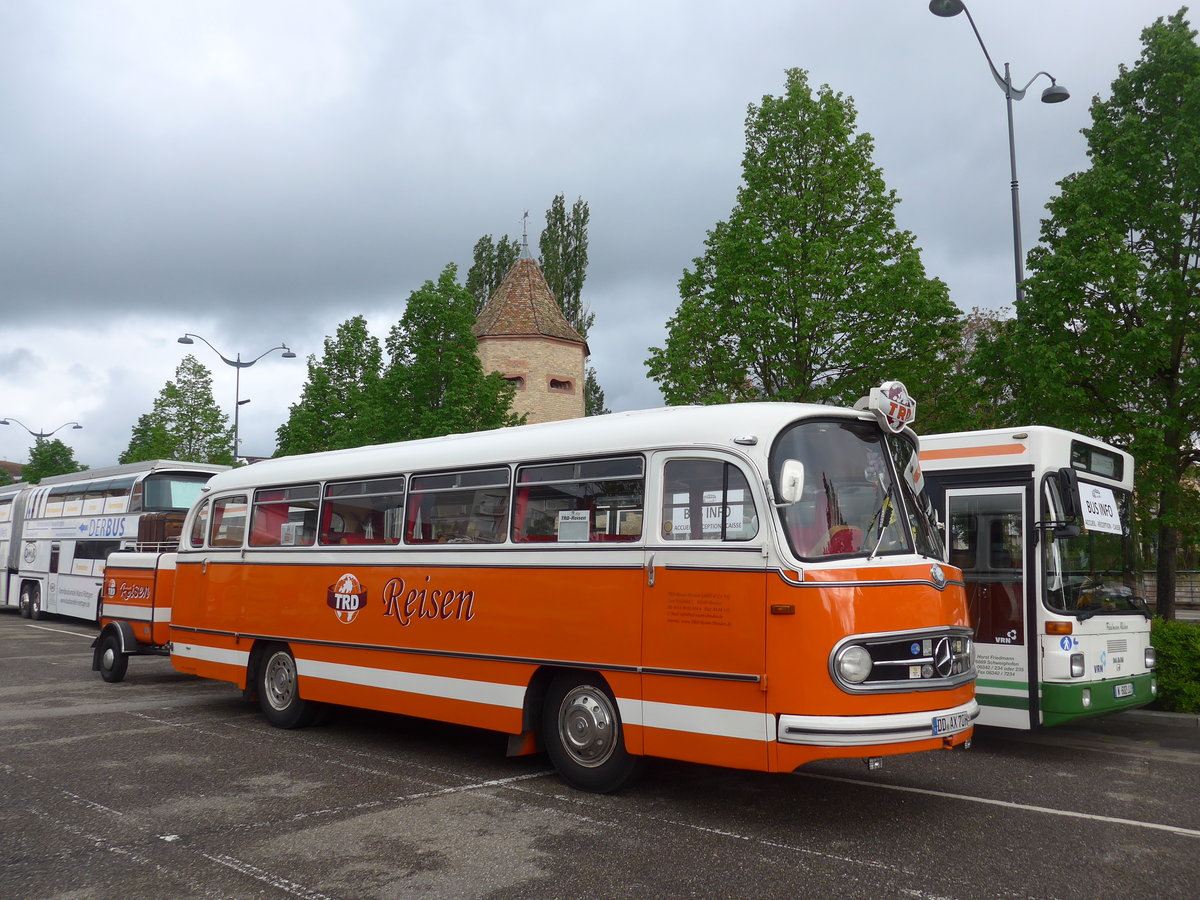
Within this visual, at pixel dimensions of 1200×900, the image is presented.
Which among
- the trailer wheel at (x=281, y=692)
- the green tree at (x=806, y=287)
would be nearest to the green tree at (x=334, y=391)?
the green tree at (x=806, y=287)

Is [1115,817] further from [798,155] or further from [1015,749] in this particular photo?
[798,155]

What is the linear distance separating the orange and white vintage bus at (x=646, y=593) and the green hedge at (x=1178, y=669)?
563cm

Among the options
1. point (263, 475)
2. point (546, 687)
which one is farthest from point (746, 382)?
point (546, 687)

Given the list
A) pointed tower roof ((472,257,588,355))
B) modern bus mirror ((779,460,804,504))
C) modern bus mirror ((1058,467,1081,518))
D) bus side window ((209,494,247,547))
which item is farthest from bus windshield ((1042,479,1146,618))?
pointed tower roof ((472,257,588,355))

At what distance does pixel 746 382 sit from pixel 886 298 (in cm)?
301

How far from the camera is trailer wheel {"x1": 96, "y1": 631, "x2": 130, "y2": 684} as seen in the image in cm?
1416

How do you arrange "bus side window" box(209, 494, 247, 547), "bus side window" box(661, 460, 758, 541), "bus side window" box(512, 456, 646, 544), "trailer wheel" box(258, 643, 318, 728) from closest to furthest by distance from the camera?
"bus side window" box(661, 460, 758, 541) < "bus side window" box(512, 456, 646, 544) < "trailer wheel" box(258, 643, 318, 728) < "bus side window" box(209, 494, 247, 547)

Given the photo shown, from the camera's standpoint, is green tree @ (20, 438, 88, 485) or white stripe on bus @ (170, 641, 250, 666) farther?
green tree @ (20, 438, 88, 485)

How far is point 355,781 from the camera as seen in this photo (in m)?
8.20

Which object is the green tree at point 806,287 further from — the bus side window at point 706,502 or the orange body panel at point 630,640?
the bus side window at point 706,502

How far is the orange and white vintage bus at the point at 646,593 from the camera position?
6602 millimetres

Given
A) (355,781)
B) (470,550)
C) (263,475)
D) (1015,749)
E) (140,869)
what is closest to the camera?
(140,869)

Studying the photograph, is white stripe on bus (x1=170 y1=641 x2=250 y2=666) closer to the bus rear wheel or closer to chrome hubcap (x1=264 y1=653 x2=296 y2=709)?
chrome hubcap (x1=264 y1=653 x2=296 y2=709)

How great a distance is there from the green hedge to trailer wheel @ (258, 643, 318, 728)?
30.8ft
